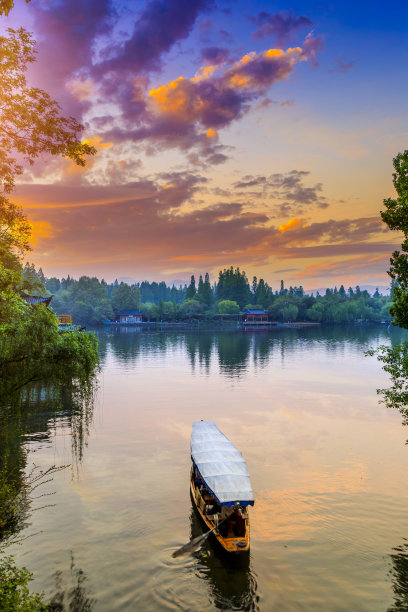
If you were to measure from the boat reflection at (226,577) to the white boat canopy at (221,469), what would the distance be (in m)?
2.72

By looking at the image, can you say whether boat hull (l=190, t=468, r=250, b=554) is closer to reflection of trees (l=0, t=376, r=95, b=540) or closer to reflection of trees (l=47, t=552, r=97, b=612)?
reflection of trees (l=47, t=552, r=97, b=612)

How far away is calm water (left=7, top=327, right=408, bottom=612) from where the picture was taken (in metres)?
18.3

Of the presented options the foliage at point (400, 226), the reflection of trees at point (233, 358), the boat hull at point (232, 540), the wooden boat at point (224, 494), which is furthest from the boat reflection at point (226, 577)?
the reflection of trees at point (233, 358)

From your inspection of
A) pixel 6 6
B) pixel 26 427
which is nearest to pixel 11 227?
pixel 6 6

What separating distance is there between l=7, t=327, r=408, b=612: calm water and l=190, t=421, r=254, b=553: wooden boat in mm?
1048

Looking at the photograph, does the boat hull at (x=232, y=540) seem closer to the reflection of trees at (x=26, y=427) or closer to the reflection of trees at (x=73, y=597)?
the reflection of trees at (x=73, y=597)

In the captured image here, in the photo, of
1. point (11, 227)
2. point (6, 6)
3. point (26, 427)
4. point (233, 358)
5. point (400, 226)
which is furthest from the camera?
point (233, 358)

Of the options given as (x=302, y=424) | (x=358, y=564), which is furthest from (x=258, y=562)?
(x=302, y=424)

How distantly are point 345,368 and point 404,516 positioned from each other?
→ 206 feet

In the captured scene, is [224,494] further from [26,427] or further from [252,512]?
[26,427]

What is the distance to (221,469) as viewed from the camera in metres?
22.5

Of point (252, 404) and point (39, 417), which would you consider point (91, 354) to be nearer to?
point (39, 417)

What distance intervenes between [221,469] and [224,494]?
238 centimetres

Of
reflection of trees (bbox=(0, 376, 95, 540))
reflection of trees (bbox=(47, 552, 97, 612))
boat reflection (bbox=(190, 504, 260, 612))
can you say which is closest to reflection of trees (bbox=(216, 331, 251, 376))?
reflection of trees (bbox=(0, 376, 95, 540))
